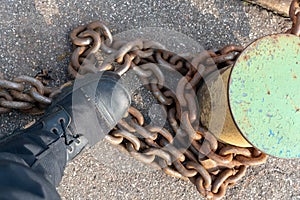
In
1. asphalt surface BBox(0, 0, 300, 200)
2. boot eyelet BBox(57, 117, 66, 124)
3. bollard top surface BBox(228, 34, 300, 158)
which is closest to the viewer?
bollard top surface BBox(228, 34, 300, 158)

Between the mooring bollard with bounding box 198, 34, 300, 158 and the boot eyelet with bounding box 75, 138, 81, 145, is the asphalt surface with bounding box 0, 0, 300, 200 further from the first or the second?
the mooring bollard with bounding box 198, 34, 300, 158

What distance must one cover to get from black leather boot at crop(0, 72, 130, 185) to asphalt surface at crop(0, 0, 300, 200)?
22 cm

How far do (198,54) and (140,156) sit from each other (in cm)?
65

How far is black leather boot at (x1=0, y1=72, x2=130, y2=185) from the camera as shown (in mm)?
2127

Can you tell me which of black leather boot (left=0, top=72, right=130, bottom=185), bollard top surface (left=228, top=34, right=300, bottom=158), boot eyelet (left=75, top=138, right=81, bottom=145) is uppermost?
bollard top surface (left=228, top=34, right=300, bottom=158)

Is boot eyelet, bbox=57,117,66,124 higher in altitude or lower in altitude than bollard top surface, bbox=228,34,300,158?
lower

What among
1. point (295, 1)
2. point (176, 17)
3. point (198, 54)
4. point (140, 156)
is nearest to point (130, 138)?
point (140, 156)

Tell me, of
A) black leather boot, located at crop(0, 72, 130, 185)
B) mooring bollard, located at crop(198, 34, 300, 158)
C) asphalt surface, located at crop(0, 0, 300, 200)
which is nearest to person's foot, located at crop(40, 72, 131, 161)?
black leather boot, located at crop(0, 72, 130, 185)

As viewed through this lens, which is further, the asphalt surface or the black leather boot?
the asphalt surface

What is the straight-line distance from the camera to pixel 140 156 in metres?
2.49

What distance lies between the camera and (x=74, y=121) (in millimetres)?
2340

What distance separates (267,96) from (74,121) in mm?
955

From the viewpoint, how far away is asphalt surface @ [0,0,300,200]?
8.22 feet

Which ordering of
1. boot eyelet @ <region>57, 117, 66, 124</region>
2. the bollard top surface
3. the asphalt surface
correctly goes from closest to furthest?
the bollard top surface, boot eyelet @ <region>57, 117, 66, 124</region>, the asphalt surface
